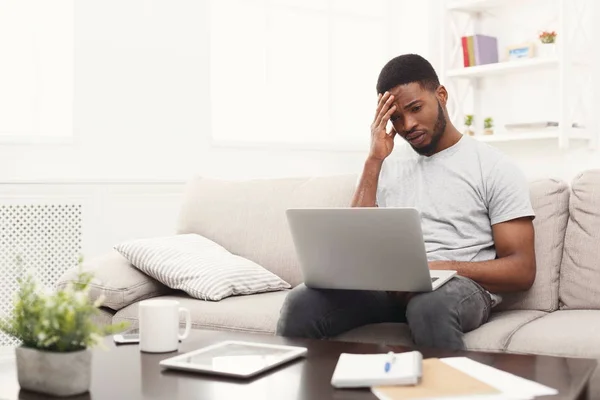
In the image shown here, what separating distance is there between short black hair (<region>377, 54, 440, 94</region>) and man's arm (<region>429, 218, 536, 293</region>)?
1.55 ft

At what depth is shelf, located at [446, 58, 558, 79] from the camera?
13.9 feet

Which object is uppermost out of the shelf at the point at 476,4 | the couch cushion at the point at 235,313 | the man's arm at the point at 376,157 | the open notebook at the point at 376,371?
the shelf at the point at 476,4

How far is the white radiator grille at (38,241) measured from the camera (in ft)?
10.9

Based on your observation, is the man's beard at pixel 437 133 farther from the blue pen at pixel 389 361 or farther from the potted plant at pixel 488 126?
Result: the potted plant at pixel 488 126

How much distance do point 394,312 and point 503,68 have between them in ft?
9.09

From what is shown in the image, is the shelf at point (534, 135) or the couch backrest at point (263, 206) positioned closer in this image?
the couch backrest at point (263, 206)

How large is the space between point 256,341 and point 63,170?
7.53ft

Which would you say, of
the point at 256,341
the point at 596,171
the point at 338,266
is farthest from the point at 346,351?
the point at 596,171

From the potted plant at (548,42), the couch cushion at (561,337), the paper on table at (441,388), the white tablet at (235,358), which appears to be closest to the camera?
the paper on table at (441,388)

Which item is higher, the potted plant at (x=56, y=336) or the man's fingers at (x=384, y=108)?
the man's fingers at (x=384, y=108)

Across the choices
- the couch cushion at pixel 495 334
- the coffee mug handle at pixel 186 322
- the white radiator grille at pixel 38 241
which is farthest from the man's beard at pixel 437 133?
the white radiator grille at pixel 38 241

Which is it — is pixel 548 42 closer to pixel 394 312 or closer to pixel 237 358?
pixel 394 312

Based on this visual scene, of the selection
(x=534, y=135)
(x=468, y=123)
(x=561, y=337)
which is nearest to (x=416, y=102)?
(x=561, y=337)

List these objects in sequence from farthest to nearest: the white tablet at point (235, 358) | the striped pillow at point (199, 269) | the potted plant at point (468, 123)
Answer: the potted plant at point (468, 123) < the striped pillow at point (199, 269) < the white tablet at point (235, 358)
